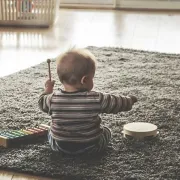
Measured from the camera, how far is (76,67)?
5.17 ft

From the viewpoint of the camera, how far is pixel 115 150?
164 cm

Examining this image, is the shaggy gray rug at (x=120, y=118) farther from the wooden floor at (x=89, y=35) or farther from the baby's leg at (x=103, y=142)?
the wooden floor at (x=89, y=35)

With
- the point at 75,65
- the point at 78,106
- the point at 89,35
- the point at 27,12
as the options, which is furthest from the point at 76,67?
the point at 27,12

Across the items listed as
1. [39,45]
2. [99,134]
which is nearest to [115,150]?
[99,134]

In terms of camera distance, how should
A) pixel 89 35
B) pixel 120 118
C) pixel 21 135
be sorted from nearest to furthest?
pixel 21 135
pixel 120 118
pixel 89 35

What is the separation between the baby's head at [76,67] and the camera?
1.58m

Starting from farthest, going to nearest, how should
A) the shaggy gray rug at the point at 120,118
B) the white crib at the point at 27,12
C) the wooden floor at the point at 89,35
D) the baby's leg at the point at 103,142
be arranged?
the white crib at the point at 27,12, the wooden floor at the point at 89,35, the baby's leg at the point at 103,142, the shaggy gray rug at the point at 120,118

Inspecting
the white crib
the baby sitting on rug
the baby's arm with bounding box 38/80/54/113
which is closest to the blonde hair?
the baby sitting on rug

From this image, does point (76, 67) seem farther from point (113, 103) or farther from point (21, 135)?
point (21, 135)

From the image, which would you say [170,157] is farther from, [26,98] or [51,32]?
[51,32]

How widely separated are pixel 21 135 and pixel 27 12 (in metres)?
2.36

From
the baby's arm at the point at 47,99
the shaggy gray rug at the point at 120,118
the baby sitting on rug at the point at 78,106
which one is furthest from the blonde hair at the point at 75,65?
the shaggy gray rug at the point at 120,118

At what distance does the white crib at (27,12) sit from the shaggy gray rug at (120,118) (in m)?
1.03

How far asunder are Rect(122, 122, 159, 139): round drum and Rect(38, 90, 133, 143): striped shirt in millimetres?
134
